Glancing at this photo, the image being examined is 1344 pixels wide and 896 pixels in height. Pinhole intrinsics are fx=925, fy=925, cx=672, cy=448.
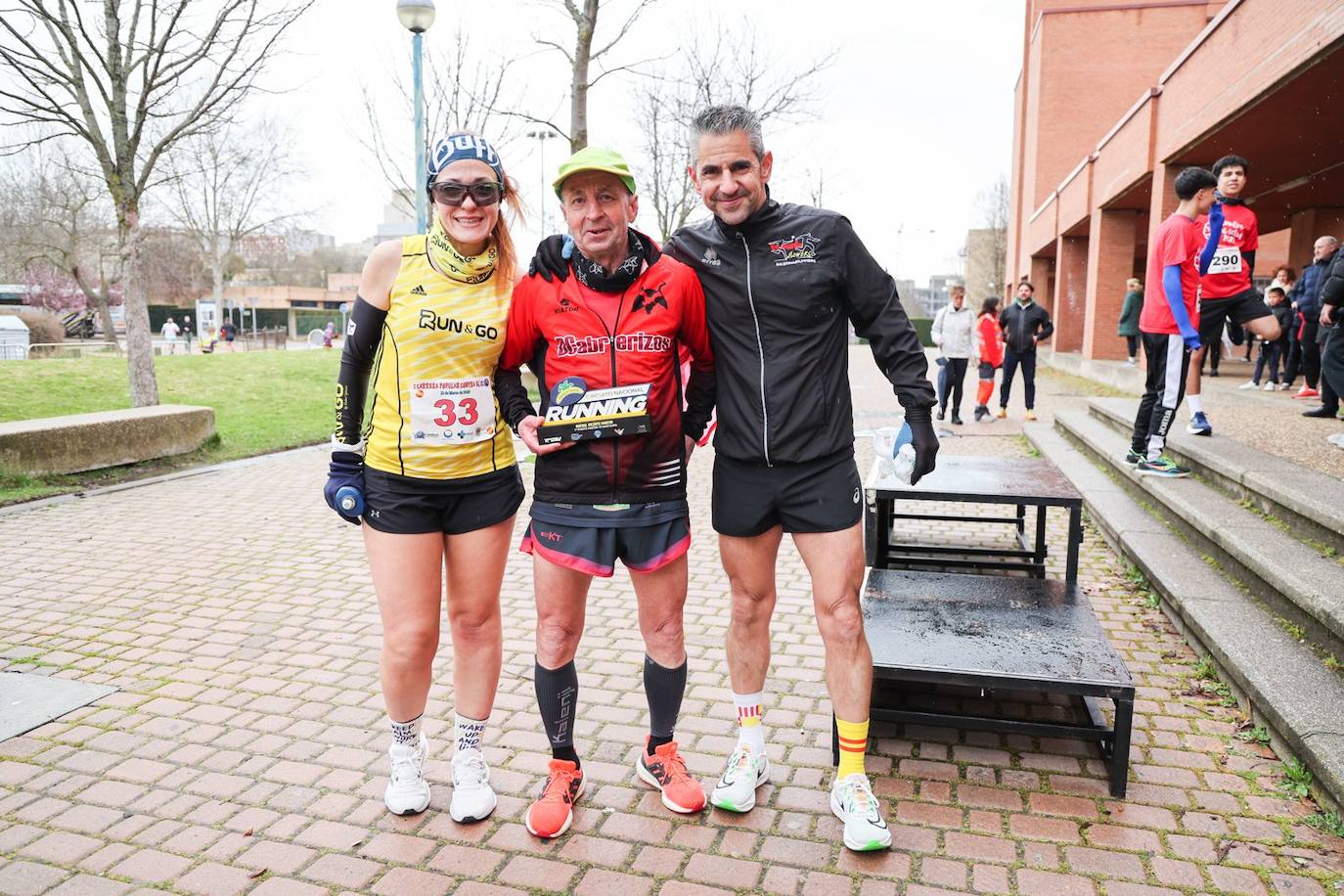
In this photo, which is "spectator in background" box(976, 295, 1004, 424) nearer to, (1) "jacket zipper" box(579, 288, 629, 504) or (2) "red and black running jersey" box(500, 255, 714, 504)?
(2) "red and black running jersey" box(500, 255, 714, 504)

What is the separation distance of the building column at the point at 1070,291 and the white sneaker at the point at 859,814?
86.2 feet

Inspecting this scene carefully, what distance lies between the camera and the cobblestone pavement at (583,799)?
9.05ft

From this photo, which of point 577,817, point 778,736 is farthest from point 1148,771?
point 577,817

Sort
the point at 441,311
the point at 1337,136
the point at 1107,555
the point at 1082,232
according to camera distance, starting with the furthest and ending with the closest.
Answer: the point at 1082,232, the point at 1337,136, the point at 1107,555, the point at 441,311

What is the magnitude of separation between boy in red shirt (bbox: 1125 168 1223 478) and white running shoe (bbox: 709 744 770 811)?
5.01 metres

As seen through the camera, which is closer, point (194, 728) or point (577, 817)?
point (577, 817)

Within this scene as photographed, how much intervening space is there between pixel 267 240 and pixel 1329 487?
74081mm

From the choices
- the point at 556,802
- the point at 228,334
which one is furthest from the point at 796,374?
the point at 228,334

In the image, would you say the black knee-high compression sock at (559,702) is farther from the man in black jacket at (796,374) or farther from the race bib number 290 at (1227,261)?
the race bib number 290 at (1227,261)

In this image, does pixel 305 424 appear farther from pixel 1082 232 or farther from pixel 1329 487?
pixel 1082 232

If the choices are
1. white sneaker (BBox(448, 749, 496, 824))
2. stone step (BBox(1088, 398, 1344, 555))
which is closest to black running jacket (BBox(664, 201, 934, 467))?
white sneaker (BBox(448, 749, 496, 824))

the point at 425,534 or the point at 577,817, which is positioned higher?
the point at 425,534

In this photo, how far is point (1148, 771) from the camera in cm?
335

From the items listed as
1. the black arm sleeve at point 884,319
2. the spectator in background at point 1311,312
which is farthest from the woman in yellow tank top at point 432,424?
the spectator in background at point 1311,312
